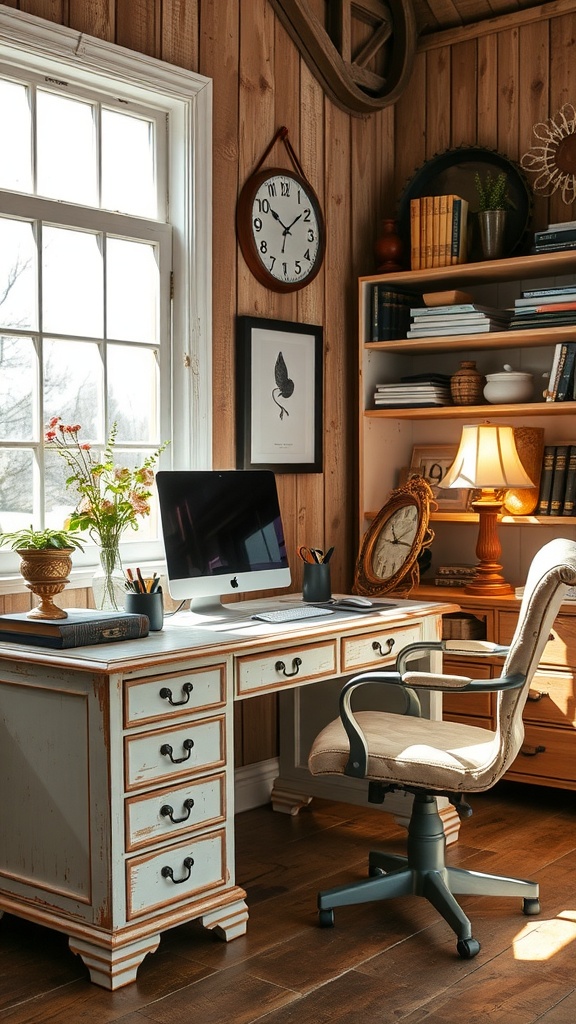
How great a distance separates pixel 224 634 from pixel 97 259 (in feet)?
4.28

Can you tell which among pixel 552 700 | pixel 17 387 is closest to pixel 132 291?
pixel 17 387

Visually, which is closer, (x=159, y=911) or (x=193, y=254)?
(x=159, y=911)

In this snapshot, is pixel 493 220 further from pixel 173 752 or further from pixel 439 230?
pixel 173 752

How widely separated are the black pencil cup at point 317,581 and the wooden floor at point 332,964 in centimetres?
78

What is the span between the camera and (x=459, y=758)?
2691mm

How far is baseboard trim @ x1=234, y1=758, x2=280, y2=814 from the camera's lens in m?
3.81

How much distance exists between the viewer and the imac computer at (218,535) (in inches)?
124

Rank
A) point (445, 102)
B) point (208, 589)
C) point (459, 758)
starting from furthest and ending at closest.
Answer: point (445, 102) < point (208, 589) < point (459, 758)

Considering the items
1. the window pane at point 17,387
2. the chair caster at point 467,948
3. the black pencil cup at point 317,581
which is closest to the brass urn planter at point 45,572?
the window pane at point 17,387

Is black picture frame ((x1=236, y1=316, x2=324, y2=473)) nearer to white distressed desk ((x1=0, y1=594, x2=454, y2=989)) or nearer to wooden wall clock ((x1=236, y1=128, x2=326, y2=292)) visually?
wooden wall clock ((x1=236, y1=128, x2=326, y2=292))

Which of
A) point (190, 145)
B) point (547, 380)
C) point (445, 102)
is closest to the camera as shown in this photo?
point (190, 145)

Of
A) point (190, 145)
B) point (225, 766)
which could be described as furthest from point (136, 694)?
point (190, 145)

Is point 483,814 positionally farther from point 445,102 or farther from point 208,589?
point 445,102

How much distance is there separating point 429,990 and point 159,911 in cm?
64
